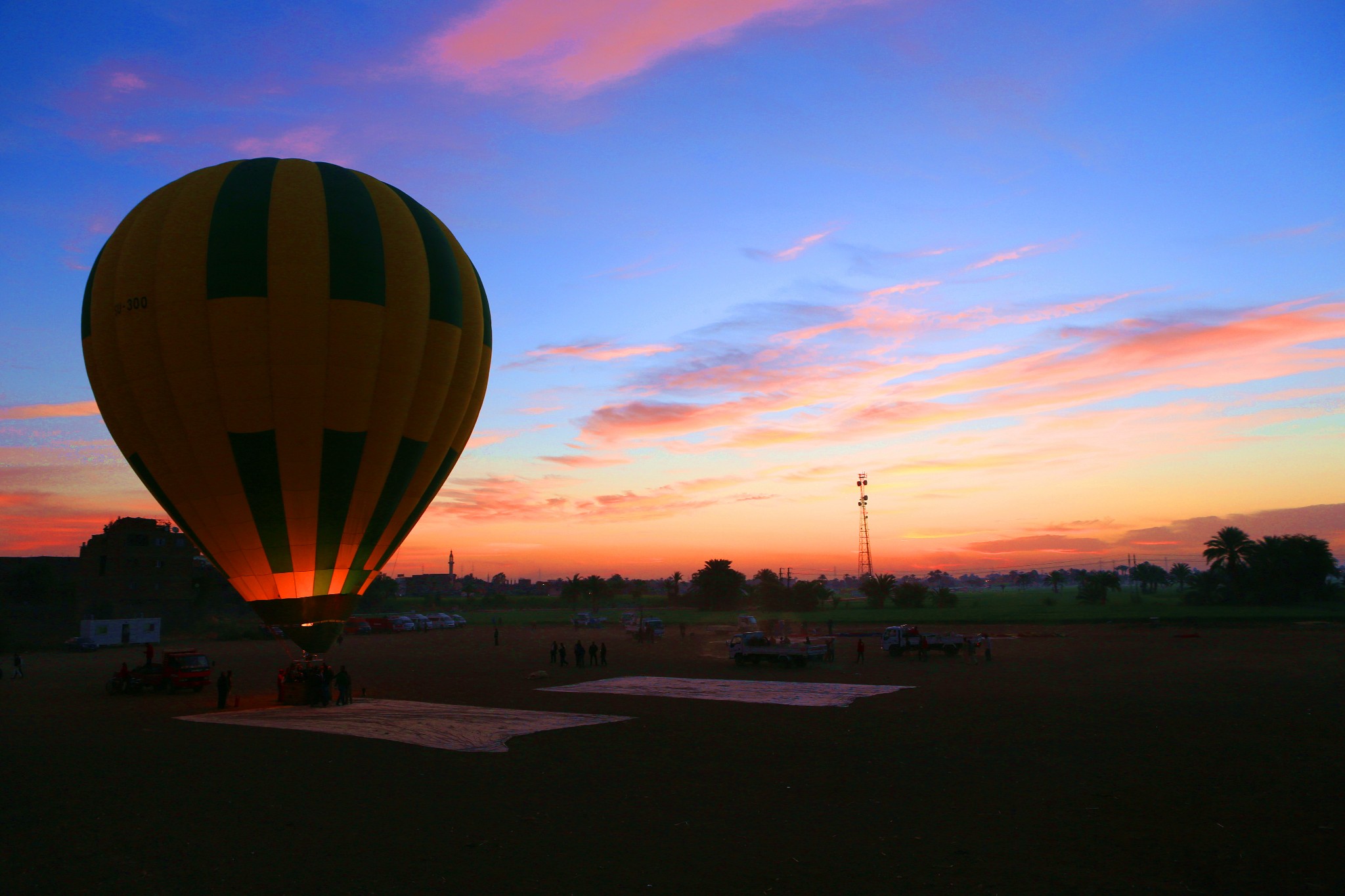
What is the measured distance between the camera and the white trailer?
5728cm

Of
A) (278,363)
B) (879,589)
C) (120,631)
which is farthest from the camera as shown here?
(879,589)

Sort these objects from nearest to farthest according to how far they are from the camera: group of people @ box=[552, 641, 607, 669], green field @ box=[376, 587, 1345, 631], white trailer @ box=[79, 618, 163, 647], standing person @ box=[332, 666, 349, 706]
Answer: standing person @ box=[332, 666, 349, 706] < group of people @ box=[552, 641, 607, 669] < white trailer @ box=[79, 618, 163, 647] < green field @ box=[376, 587, 1345, 631]

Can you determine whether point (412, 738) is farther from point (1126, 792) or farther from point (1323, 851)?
point (1323, 851)

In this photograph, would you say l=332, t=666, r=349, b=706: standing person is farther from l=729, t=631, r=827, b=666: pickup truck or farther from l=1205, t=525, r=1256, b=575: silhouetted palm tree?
l=1205, t=525, r=1256, b=575: silhouetted palm tree

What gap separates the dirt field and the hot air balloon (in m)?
5.35

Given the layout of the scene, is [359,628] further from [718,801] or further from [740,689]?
[718,801]

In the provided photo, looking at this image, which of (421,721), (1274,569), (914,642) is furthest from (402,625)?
(1274,569)

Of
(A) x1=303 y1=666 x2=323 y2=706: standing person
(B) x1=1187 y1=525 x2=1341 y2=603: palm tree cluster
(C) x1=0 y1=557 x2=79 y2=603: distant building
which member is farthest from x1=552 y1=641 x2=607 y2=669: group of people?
(B) x1=1187 y1=525 x2=1341 y2=603: palm tree cluster

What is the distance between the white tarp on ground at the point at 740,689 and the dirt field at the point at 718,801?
55.2 inches

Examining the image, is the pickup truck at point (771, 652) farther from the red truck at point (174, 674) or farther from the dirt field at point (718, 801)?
the red truck at point (174, 674)

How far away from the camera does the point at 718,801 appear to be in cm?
1333

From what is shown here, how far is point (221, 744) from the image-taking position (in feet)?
61.4

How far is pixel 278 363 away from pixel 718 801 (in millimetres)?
15722

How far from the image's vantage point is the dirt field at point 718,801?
1002 cm
